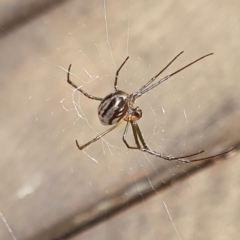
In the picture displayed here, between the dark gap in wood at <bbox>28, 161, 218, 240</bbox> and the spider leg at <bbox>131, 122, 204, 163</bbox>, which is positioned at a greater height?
the spider leg at <bbox>131, 122, 204, 163</bbox>

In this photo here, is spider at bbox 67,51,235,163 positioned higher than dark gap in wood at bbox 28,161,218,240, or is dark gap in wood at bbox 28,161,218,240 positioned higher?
spider at bbox 67,51,235,163

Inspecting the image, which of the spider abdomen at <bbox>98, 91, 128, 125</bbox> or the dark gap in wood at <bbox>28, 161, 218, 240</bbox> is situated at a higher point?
the spider abdomen at <bbox>98, 91, 128, 125</bbox>

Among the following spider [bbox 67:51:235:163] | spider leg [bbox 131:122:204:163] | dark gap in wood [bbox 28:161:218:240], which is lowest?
dark gap in wood [bbox 28:161:218:240]

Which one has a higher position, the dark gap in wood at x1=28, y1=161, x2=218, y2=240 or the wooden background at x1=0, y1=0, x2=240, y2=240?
the wooden background at x1=0, y1=0, x2=240, y2=240

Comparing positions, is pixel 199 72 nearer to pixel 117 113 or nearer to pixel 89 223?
pixel 117 113

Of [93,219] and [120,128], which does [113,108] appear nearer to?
[120,128]

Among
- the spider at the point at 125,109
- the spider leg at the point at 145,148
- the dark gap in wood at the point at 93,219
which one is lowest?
the dark gap in wood at the point at 93,219
